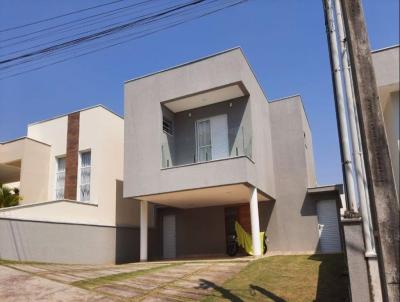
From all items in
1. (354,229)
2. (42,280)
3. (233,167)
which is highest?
(233,167)

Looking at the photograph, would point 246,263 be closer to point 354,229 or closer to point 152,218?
point 354,229

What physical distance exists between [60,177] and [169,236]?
6.62m

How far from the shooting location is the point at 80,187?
744 inches

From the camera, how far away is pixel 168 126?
711 inches

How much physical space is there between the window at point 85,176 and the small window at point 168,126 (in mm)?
4392

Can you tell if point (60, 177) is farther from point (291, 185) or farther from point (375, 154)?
point (375, 154)

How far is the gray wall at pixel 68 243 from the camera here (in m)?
13.7

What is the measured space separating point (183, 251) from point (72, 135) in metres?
8.37

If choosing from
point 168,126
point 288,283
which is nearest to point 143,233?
point 168,126

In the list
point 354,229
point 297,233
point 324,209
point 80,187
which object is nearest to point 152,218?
point 80,187

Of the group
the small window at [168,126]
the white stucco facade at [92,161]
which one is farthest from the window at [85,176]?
the small window at [168,126]

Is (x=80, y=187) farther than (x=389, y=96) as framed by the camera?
Yes

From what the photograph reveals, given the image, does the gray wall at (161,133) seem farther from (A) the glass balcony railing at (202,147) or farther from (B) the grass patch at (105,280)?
(B) the grass patch at (105,280)

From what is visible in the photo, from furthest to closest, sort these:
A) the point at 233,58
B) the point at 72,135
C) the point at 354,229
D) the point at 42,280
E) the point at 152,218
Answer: the point at 152,218
the point at 72,135
the point at 233,58
the point at 42,280
the point at 354,229
